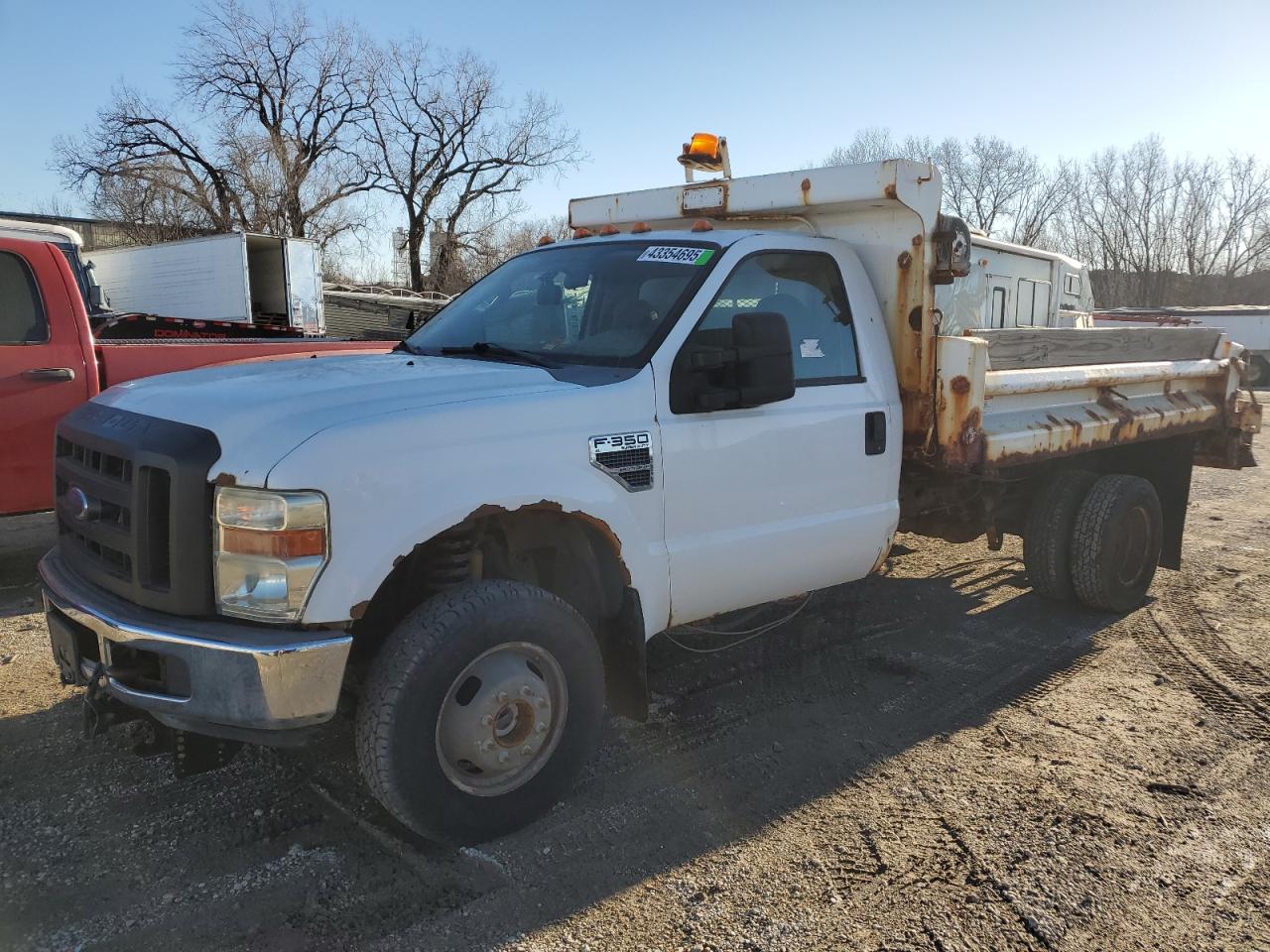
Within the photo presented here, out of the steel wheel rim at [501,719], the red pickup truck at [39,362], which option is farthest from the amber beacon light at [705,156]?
the steel wheel rim at [501,719]

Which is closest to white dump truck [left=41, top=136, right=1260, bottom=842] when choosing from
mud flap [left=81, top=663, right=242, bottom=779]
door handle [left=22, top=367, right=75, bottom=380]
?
mud flap [left=81, top=663, right=242, bottom=779]

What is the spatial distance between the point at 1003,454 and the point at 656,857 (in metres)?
2.67

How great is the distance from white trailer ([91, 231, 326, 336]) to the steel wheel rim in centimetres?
1178

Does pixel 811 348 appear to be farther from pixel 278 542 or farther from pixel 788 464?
pixel 278 542

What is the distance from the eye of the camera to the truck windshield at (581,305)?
139 inches

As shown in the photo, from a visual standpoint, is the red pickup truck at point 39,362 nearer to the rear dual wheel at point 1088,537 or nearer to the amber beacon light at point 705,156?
the amber beacon light at point 705,156

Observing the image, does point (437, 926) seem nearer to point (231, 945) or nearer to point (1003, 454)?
point (231, 945)

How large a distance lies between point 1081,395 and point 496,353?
3.38m

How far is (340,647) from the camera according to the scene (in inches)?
102

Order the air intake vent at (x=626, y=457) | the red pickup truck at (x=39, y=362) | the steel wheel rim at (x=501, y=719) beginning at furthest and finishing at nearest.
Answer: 1. the red pickup truck at (x=39, y=362)
2. the air intake vent at (x=626, y=457)
3. the steel wheel rim at (x=501, y=719)

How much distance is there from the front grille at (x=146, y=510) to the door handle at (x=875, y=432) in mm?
2641

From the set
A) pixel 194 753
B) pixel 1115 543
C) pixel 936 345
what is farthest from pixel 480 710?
pixel 1115 543

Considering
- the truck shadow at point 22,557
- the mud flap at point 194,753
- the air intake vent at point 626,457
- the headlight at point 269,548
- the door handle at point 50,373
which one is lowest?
the truck shadow at point 22,557

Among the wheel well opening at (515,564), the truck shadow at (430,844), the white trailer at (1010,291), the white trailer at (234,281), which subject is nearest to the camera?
the truck shadow at (430,844)
